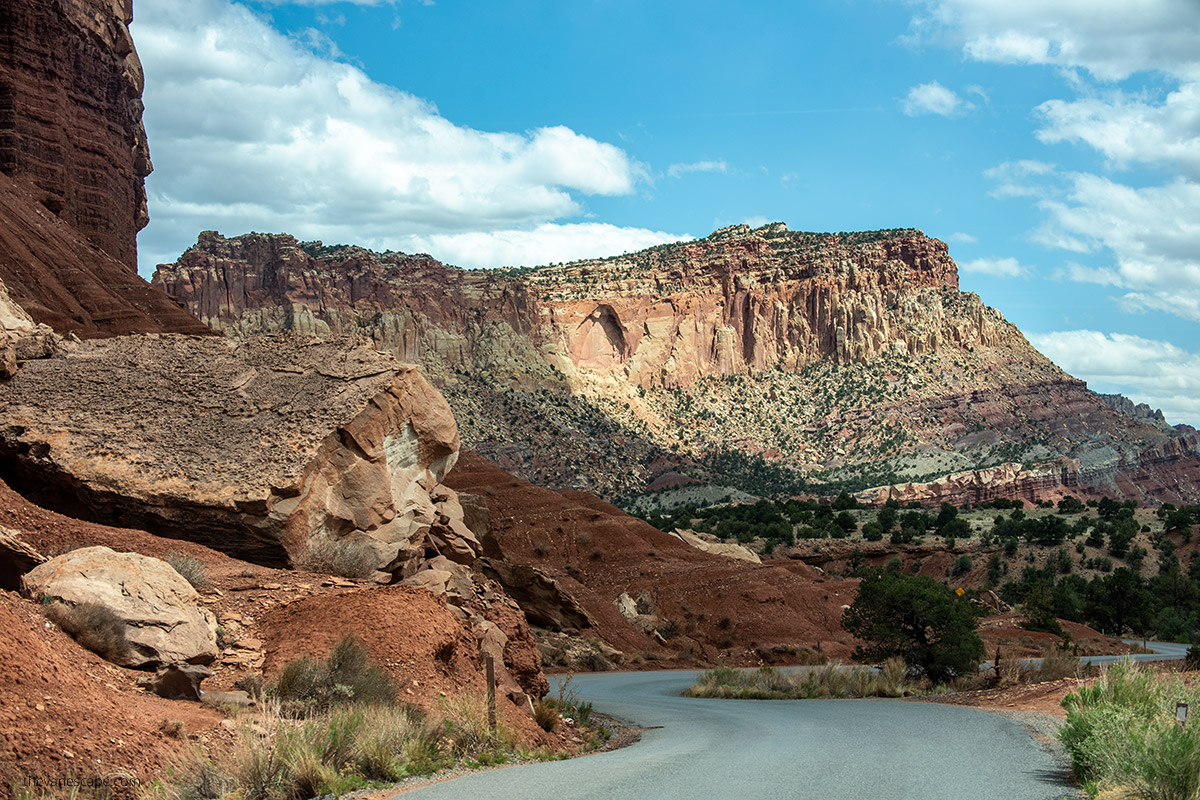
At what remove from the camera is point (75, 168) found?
1932 inches

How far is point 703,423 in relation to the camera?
143750 mm

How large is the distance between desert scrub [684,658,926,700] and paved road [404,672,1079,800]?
17.0 feet

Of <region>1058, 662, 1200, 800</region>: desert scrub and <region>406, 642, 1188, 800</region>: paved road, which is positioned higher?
<region>1058, 662, 1200, 800</region>: desert scrub

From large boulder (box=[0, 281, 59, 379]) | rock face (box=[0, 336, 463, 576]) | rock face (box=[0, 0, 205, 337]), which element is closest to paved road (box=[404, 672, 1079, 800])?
rock face (box=[0, 336, 463, 576])

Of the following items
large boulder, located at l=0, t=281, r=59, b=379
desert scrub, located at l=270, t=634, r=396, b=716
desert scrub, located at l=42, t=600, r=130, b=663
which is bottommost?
desert scrub, located at l=270, t=634, r=396, b=716

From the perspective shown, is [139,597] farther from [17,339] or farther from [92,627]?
[17,339]

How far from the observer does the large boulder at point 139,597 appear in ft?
35.6

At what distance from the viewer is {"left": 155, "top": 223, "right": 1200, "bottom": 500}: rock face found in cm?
12381

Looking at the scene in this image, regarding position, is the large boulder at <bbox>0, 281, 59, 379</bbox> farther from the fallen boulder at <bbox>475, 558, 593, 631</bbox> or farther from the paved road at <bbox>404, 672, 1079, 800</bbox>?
the fallen boulder at <bbox>475, 558, 593, 631</bbox>

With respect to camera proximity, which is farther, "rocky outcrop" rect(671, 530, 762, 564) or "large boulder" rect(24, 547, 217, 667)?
"rocky outcrop" rect(671, 530, 762, 564)

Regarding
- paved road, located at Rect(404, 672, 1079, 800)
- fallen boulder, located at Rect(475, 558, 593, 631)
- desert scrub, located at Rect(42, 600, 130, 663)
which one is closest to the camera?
paved road, located at Rect(404, 672, 1079, 800)

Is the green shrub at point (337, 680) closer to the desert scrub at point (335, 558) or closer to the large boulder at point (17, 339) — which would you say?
the desert scrub at point (335, 558)

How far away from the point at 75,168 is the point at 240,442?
3839cm

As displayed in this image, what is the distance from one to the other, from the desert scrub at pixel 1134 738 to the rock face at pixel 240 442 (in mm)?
11285
